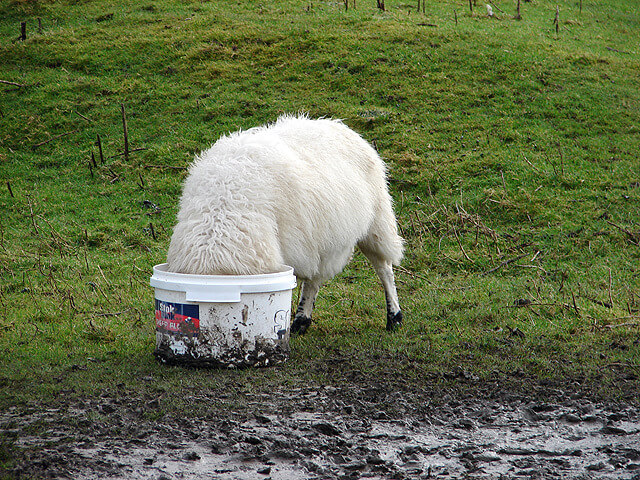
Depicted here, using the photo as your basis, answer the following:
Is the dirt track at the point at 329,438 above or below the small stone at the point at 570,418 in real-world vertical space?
above

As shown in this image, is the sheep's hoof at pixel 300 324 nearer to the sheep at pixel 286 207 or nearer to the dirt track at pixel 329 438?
the sheep at pixel 286 207

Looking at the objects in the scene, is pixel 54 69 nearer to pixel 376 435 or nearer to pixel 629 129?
pixel 629 129

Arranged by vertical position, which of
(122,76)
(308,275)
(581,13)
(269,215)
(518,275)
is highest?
(581,13)

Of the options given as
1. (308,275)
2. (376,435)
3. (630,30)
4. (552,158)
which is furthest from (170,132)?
(630,30)

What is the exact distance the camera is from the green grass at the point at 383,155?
5.92m

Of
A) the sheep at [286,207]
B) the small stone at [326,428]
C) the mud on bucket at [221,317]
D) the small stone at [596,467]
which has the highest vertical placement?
the sheep at [286,207]

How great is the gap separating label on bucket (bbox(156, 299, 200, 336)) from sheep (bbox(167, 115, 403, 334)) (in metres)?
0.30

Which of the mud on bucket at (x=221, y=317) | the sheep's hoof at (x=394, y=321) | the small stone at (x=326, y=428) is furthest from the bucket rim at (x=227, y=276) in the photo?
the sheep's hoof at (x=394, y=321)

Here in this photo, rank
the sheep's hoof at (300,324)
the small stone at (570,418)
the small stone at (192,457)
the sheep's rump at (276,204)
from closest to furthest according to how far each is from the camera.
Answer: the small stone at (192,457), the small stone at (570,418), the sheep's rump at (276,204), the sheep's hoof at (300,324)

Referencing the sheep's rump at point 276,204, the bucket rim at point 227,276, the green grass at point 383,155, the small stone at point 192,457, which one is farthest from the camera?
the green grass at point 383,155

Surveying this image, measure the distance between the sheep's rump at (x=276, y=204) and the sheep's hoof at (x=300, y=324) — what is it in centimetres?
46

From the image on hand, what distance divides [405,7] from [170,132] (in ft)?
33.0

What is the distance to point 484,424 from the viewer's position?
4.36m

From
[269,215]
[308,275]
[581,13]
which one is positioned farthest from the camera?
[581,13]
